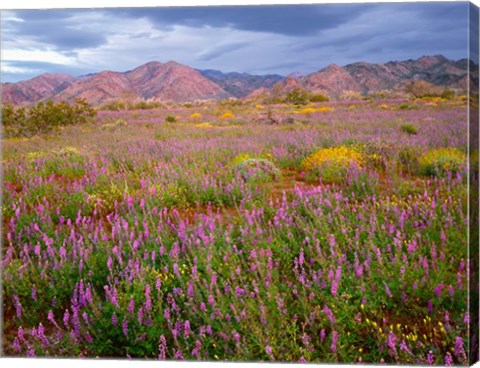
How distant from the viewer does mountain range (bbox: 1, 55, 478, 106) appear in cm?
380

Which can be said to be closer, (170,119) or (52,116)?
(52,116)

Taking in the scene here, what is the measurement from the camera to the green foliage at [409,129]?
3.97 meters

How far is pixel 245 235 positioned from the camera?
12.0ft

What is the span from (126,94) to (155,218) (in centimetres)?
123

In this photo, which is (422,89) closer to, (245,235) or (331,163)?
(331,163)

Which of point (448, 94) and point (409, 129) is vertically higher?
point (448, 94)

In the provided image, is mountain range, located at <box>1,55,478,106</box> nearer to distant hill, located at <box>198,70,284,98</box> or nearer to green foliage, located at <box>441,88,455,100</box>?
distant hill, located at <box>198,70,284,98</box>

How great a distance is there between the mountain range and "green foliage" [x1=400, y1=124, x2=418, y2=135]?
366 millimetres

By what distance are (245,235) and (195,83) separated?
1.48 meters

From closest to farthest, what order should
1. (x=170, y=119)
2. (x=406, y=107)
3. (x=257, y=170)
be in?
(x=406, y=107)
(x=257, y=170)
(x=170, y=119)

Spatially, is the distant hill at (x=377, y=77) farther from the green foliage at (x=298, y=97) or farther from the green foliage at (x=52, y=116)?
the green foliage at (x=52, y=116)

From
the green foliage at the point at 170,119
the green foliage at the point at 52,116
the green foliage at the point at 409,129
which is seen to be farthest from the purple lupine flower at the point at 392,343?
the green foliage at the point at 52,116

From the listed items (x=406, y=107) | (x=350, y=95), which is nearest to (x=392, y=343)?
(x=406, y=107)

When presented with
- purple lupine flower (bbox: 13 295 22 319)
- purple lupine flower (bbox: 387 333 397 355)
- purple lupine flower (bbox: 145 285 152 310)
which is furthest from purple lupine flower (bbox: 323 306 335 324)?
purple lupine flower (bbox: 13 295 22 319)
